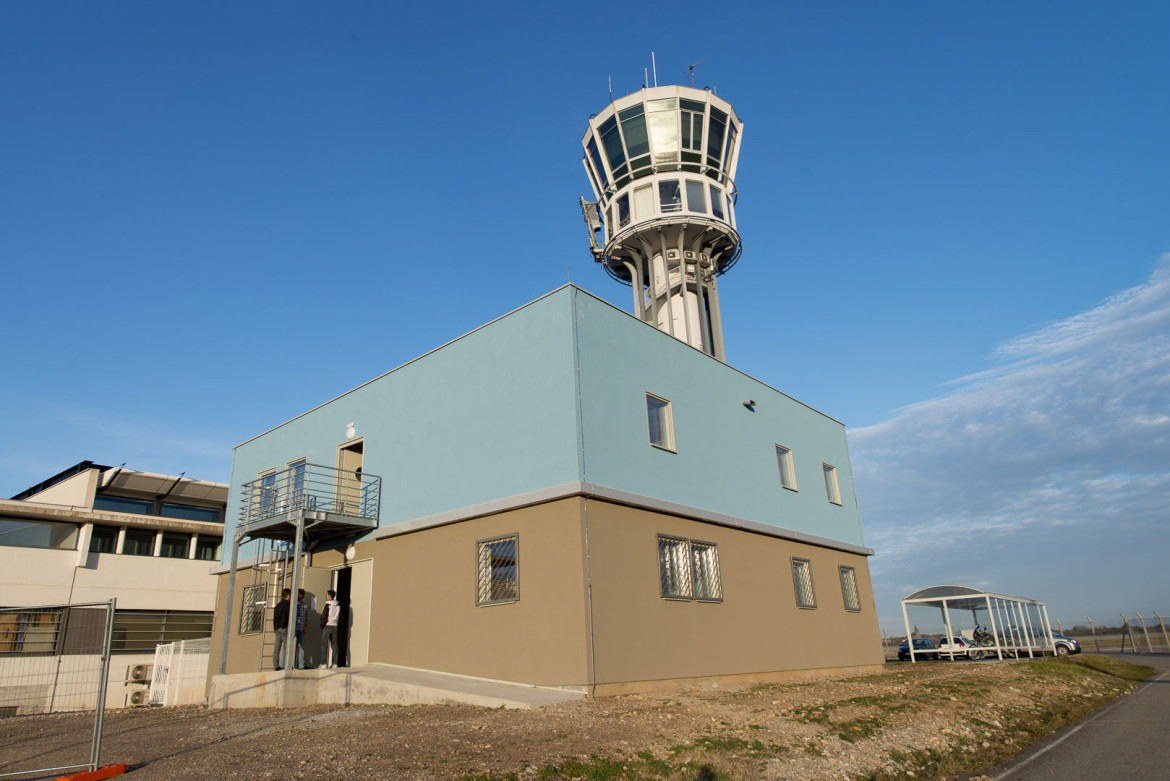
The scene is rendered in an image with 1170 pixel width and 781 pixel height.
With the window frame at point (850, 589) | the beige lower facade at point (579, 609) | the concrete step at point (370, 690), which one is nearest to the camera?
the concrete step at point (370, 690)

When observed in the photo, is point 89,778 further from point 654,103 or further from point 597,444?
point 654,103

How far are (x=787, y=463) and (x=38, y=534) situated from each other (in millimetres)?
24611

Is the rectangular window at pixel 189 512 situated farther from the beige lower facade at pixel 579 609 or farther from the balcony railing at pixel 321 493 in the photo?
the beige lower facade at pixel 579 609

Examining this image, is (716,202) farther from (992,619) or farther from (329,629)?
(329,629)

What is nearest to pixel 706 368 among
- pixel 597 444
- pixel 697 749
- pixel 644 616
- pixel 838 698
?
pixel 597 444

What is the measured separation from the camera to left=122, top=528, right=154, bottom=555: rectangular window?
27.3m

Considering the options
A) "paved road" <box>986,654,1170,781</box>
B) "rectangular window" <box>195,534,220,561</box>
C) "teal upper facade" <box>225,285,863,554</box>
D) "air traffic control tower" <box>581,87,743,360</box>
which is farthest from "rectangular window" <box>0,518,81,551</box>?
"paved road" <box>986,654,1170,781</box>

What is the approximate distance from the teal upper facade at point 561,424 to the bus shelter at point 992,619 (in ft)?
37.1

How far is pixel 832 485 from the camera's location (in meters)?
23.5

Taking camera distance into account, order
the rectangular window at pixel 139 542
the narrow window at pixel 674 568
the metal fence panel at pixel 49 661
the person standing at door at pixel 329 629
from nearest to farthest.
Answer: the narrow window at pixel 674 568 → the person standing at door at pixel 329 629 → the metal fence panel at pixel 49 661 → the rectangular window at pixel 139 542

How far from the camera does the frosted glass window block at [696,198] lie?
27.7m

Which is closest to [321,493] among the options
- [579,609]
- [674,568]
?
[579,609]

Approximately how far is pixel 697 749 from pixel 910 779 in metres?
2.31

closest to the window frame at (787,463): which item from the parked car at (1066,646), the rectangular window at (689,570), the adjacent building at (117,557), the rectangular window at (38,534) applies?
the rectangular window at (689,570)
